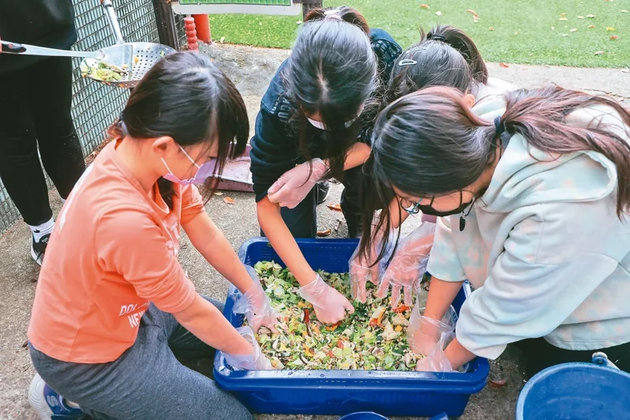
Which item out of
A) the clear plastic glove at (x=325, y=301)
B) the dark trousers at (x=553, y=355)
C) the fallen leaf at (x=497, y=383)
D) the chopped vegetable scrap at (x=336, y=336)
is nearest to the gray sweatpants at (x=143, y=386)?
the chopped vegetable scrap at (x=336, y=336)

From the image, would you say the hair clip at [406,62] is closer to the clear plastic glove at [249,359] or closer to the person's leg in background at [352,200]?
the person's leg in background at [352,200]

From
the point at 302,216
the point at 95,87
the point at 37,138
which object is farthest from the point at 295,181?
the point at 95,87

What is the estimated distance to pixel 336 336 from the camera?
6.07 feet

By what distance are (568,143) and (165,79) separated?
897 mm

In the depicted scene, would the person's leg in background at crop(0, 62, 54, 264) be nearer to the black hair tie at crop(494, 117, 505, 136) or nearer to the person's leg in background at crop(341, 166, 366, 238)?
the person's leg in background at crop(341, 166, 366, 238)

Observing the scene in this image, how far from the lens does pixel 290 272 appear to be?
2.05m

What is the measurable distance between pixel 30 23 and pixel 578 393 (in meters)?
2.05

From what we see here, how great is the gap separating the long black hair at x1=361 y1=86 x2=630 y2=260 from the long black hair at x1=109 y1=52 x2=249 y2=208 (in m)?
0.37

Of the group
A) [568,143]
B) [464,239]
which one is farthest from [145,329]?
[568,143]

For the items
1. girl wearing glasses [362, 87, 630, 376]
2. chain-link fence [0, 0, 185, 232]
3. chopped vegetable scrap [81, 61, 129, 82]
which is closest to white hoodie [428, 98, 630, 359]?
girl wearing glasses [362, 87, 630, 376]

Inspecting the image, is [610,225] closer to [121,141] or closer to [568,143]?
[568,143]

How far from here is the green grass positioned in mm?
4113

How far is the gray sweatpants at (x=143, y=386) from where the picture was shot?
1.38 m

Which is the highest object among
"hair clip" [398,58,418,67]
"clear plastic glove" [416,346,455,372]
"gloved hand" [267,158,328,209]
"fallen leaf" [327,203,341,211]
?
"hair clip" [398,58,418,67]
